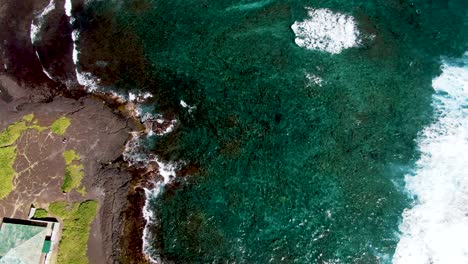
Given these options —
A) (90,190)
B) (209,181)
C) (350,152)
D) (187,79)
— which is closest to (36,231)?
(90,190)

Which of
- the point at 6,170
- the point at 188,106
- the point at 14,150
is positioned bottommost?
the point at 188,106

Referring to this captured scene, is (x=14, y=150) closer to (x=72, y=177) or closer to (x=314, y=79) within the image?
(x=72, y=177)

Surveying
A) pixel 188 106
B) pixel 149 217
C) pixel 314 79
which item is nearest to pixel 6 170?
pixel 149 217

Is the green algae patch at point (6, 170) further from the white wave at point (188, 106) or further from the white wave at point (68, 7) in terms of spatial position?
the white wave at point (68, 7)

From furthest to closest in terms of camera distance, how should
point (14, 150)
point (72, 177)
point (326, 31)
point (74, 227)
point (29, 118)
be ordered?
point (326, 31) → point (29, 118) → point (14, 150) → point (72, 177) → point (74, 227)

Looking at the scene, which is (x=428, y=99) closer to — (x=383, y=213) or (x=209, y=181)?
(x=383, y=213)

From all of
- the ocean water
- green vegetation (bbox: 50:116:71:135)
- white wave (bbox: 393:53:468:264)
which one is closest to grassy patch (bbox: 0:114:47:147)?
green vegetation (bbox: 50:116:71:135)

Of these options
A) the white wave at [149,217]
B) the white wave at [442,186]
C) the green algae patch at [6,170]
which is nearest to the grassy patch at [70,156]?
the green algae patch at [6,170]
